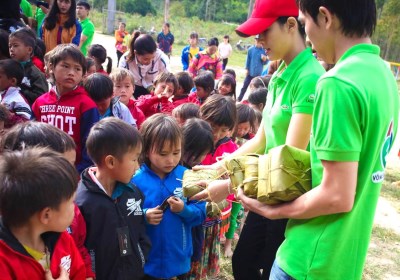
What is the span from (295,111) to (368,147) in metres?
0.49

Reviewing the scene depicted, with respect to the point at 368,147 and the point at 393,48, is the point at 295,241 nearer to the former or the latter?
the point at 368,147

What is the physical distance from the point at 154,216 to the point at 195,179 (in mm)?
→ 332

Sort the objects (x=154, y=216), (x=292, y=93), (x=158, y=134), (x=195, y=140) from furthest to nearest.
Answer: (x=195, y=140) → (x=158, y=134) → (x=154, y=216) → (x=292, y=93)

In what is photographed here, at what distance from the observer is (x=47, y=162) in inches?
56.5

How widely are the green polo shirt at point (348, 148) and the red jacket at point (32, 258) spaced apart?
33.7 inches

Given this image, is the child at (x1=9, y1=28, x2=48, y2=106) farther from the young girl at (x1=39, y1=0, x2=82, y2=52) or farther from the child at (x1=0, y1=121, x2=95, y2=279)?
the child at (x1=0, y1=121, x2=95, y2=279)

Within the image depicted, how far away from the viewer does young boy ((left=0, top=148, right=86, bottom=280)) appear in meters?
1.37

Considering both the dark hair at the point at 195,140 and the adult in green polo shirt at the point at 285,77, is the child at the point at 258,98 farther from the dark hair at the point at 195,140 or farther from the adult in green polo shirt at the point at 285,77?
the adult in green polo shirt at the point at 285,77

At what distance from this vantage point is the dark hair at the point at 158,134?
7.39 feet

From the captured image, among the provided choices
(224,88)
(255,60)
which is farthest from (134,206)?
(255,60)

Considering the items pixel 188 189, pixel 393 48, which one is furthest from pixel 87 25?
pixel 393 48

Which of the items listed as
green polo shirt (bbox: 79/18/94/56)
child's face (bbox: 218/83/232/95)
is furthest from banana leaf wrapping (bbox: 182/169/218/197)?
green polo shirt (bbox: 79/18/94/56)

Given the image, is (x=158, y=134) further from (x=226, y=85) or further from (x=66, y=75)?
(x=226, y=85)

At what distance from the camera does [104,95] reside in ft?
10.9
